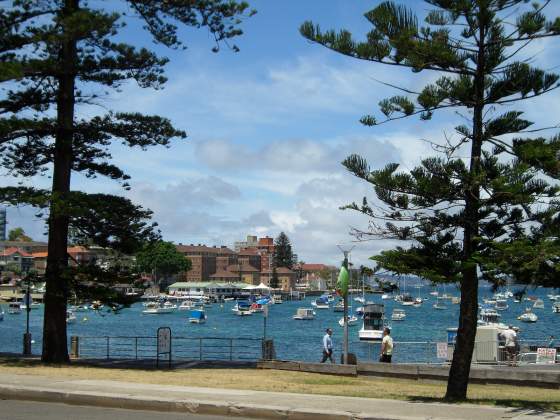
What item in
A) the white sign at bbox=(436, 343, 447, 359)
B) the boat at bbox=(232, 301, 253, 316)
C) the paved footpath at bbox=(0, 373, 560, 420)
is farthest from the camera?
the boat at bbox=(232, 301, 253, 316)

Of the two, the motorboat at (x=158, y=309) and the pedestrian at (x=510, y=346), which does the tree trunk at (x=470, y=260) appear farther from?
the motorboat at (x=158, y=309)

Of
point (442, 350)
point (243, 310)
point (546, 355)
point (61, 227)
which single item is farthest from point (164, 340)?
point (243, 310)

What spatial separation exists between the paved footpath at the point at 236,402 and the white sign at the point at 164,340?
7.82 m

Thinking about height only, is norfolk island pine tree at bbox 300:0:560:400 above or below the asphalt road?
above

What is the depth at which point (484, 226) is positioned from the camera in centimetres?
1503

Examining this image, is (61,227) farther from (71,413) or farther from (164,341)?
(71,413)

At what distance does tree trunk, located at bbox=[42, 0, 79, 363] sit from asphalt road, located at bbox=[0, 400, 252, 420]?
1005 cm

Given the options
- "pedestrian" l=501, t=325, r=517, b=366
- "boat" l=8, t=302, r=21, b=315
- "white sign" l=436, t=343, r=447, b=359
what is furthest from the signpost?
"boat" l=8, t=302, r=21, b=315

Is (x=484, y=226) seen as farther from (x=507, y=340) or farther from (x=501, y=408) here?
(x=507, y=340)

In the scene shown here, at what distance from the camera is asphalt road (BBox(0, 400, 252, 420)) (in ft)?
39.1

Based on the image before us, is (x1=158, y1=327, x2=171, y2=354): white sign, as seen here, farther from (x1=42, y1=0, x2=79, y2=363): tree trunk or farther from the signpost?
(x1=42, y1=0, x2=79, y2=363): tree trunk

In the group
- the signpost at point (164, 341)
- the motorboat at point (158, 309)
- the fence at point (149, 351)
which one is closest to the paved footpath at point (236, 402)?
the signpost at point (164, 341)

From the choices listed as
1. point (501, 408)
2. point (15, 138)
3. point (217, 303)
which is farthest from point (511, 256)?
point (217, 303)

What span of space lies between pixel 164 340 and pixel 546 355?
1510 cm
